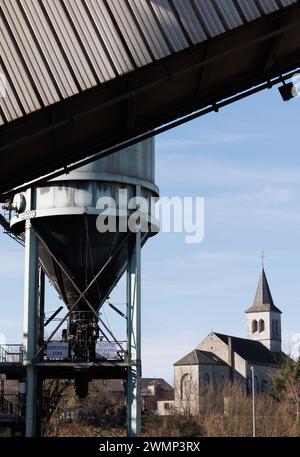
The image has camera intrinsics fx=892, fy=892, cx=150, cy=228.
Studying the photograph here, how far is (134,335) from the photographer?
88.8 feet

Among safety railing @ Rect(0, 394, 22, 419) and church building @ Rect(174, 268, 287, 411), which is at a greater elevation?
church building @ Rect(174, 268, 287, 411)

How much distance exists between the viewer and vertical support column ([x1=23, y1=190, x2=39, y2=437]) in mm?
25922

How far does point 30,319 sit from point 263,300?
5105 inches

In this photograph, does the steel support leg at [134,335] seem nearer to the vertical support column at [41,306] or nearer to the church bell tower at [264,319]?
the vertical support column at [41,306]

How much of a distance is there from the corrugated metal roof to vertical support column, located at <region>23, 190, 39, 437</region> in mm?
16644

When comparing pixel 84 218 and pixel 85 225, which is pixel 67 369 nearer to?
pixel 85 225

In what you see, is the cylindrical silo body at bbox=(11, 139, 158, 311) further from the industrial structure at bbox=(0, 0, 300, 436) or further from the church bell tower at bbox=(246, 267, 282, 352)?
the church bell tower at bbox=(246, 267, 282, 352)

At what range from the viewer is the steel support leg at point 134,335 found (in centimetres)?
2616

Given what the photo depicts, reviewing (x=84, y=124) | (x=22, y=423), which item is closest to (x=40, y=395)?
(x=22, y=423)

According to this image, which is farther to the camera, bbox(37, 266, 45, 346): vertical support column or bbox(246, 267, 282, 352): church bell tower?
bbox(246, 267, 282, 352): church bell tower

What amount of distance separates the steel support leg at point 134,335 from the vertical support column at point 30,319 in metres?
2.80

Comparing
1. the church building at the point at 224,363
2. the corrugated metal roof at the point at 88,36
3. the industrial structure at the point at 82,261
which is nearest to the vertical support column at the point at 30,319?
the industrial structure at the point at 82,261

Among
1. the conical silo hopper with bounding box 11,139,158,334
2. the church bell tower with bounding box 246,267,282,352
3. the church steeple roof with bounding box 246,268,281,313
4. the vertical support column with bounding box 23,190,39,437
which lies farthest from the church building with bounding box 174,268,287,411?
the vertical support column with bounding box 23,190,39,437
